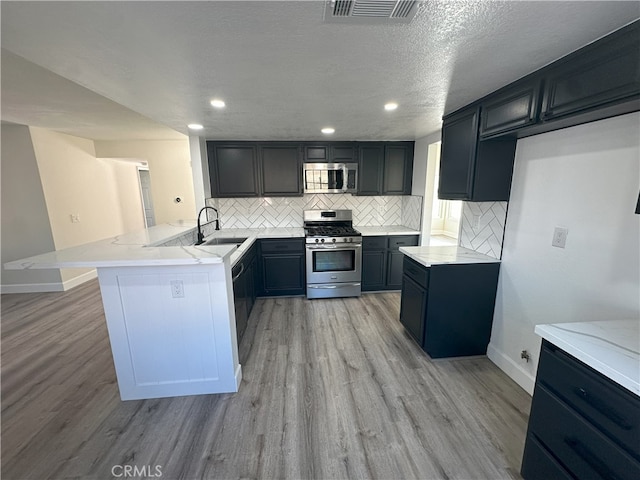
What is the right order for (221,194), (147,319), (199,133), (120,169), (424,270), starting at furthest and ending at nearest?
(120,169)
(221,194)
(199,133)
(424,270)
(147,319)

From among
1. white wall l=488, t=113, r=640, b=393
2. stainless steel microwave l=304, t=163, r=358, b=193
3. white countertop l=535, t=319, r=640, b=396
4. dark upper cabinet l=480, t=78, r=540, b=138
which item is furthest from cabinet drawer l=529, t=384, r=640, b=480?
stainless steel microwave l=304, t=163, r=358, b=193

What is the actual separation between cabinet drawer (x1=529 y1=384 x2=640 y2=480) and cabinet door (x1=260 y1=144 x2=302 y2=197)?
10.8 feet

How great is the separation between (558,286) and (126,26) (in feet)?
9.12

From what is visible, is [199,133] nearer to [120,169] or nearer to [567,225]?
[120,169]

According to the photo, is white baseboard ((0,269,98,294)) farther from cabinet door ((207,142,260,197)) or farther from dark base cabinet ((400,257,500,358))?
dark base cabinet ((400,257,500,358))

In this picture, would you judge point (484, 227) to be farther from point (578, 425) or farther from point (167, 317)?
point (167, 317)

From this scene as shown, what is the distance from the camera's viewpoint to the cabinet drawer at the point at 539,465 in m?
1.15

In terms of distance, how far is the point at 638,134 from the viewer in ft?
4.32

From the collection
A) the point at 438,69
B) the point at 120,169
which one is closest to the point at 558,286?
the point at 438,69

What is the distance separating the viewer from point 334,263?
3.56 meters

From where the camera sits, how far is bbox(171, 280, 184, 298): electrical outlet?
1764 millimetres

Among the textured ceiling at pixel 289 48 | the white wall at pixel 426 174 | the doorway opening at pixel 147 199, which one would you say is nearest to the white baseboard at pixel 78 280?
the doorway opening at pixel 147 199

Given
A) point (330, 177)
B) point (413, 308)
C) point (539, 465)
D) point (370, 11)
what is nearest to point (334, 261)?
point (330, 177)

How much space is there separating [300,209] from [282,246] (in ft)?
2.72
